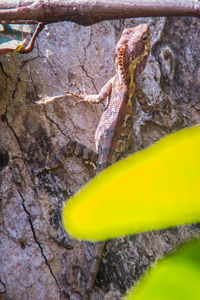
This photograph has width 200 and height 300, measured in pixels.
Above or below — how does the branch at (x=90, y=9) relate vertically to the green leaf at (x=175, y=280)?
above

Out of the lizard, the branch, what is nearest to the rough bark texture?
the lizard

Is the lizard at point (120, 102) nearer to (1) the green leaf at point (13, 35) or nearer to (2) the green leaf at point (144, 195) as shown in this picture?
(1) the green leaf at point (13, 35)

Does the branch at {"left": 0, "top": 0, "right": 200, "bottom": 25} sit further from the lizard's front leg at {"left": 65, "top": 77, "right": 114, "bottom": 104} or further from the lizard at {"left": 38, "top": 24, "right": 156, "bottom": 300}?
the lizard's front leg at {"left": 65, "top": 77, "right": 114, "bottom": 104}

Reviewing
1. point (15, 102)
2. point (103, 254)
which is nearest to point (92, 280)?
point (103, 254)

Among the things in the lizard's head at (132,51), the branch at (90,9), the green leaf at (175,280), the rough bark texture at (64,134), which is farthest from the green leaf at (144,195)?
the lizard's head at (132,51)

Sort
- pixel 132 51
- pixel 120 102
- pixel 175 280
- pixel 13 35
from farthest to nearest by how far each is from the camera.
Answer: pixel 132 51 → pixel 120 102 → pixel 13 35 → pixel 175 280

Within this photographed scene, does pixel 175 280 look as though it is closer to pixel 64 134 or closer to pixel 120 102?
pixel 64 134

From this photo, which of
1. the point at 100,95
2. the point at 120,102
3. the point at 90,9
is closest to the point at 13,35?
the point at 100,95
